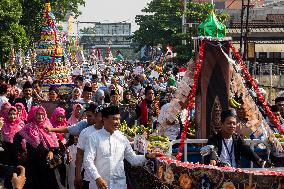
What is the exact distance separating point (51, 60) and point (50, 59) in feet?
0.62

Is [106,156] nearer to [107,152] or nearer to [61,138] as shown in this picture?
[107,152]

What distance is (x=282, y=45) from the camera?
51.1 meters

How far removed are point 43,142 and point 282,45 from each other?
43.8 metres

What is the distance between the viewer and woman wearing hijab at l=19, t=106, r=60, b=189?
904cm

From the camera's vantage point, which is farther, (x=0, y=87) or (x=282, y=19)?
(x=282, y=19)

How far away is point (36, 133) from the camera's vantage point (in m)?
9.05

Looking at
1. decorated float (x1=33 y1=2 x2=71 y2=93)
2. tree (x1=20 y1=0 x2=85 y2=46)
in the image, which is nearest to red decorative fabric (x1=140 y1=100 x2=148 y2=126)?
decorated float (x1=33 y1=2 x2=71 y2=93)

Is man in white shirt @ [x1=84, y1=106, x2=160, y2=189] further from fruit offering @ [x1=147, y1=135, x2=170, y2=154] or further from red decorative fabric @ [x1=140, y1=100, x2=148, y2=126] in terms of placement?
red decorative fabric @ [x1=140, y1=100, x2=148, y2=126]

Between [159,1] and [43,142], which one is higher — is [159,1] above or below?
above

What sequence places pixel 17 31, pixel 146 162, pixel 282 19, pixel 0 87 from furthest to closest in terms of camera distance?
1. pixel 282 19
2. pixel 17 31
3. pixel 0 87
4. pixel 146 162

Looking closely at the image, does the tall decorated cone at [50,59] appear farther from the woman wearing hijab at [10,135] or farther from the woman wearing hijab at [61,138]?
the woman wearing hijab at [61,138]

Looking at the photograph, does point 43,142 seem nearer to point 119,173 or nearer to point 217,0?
point 119,173

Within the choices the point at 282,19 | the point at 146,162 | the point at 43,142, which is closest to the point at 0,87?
the point at 43,142

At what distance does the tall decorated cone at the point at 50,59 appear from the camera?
83.4ft
